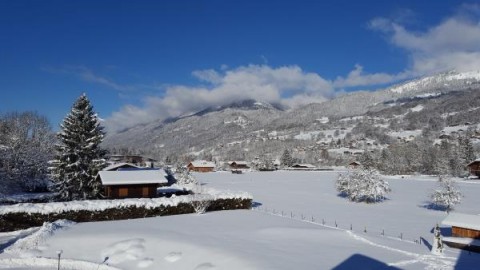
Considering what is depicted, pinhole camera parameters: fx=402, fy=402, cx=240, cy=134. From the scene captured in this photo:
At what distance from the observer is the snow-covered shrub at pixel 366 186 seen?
5288 cm

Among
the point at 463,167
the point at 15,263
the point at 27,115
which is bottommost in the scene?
the point at 15,263

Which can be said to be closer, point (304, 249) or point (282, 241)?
point (304, 249)

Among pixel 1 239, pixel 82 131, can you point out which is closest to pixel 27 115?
pixel 82 131

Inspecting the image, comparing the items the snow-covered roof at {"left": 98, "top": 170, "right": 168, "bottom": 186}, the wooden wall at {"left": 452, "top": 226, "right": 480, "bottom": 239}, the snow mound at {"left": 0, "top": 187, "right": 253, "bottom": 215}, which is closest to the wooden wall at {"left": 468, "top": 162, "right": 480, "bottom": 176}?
the wooden wall at {"left": 452, "top": 226, "right": 480, "bottom": 239}

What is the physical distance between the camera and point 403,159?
419ft

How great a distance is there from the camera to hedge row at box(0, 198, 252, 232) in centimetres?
2875

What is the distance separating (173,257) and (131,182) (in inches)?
953

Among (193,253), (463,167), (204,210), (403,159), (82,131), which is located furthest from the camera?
(403,159)

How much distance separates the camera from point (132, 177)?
43.7 meters

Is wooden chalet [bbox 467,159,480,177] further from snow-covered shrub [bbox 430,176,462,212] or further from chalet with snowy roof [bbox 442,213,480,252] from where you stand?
chalet with snowy roof [bbox 442,213,480,252]

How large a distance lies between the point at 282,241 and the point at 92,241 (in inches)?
440

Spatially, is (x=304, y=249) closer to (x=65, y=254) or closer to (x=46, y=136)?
(x=65, y=254)

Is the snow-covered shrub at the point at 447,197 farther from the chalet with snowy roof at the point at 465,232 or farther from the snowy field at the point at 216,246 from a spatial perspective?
the chalet with snowy roof at the point at 465,232

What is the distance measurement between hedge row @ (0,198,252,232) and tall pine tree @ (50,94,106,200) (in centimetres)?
1086
